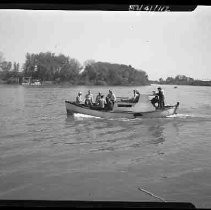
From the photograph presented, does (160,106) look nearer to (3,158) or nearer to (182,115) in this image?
(182,115)

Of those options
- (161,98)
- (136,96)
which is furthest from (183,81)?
(136,96)

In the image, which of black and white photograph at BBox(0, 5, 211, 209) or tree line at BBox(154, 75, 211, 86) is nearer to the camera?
black and white photograph at BBox(0, 5, 211, 209)

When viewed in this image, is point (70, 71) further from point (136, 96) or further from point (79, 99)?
point (136, 96)

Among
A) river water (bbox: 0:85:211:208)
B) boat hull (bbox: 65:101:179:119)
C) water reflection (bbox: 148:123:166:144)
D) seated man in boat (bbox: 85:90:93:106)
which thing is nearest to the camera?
river water (bbox: 0:85:211:208)

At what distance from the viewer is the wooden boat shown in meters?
2.46

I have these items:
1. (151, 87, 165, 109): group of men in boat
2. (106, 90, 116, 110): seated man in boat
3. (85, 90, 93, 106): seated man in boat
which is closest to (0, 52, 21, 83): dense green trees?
(85, 90, 93, 106): seated man in boat

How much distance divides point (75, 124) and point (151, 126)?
0.55 meters

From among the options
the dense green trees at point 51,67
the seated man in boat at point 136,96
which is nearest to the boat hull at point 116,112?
the seated man in boat at point 136,96

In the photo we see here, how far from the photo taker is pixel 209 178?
7.21 ft

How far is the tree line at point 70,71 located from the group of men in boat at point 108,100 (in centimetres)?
9

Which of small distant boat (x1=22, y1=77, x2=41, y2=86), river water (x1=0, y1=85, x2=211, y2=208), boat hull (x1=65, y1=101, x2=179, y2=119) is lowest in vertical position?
river water (x1=0, y1=85, x2=211, y2=208)

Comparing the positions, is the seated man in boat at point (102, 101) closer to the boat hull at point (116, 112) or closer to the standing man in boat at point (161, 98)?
the boat hull at point (116, 112)

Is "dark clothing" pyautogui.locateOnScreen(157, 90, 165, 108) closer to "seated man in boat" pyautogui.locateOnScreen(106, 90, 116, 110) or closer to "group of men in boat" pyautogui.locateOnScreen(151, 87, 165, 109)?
"group of men in boat" pyautogui.locateOnScreen(151, 87, 165, 109)

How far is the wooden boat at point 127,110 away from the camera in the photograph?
8.05 feet
